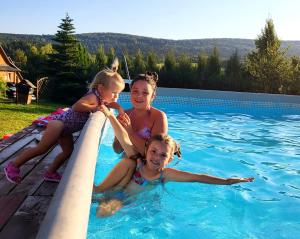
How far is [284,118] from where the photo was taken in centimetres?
1216

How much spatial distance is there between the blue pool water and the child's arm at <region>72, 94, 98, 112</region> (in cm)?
98

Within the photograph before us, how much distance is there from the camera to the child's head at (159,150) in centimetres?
326

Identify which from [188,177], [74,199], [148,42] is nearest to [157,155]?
[188,177]

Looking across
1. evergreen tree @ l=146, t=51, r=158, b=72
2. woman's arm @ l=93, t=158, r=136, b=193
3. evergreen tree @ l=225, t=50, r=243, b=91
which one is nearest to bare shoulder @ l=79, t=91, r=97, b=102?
woman's arm @ l=93, t=158, r=136, b=193

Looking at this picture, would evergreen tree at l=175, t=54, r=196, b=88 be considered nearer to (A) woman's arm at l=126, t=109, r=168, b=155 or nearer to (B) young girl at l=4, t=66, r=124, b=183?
(A) woman's arm at l=126, t=109, r=168, b=155

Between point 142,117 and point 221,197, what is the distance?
1372 millimetres

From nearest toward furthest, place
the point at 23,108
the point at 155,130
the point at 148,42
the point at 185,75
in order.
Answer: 1. the point at 155,130
2. the point at 23,108
3. the point at 185,75
4. the point at 148,42

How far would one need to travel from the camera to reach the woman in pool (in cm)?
401

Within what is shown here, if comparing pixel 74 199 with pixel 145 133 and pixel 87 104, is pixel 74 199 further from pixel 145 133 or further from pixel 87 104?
pixel 145 133

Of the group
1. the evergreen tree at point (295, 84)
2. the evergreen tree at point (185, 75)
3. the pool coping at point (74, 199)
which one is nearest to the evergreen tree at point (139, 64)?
the evergreen tree at point (185, 75)

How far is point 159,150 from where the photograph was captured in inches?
129

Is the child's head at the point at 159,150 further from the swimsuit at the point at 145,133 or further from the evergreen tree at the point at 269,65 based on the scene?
the evergreen tree at the point at 269,65

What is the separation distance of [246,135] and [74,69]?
916 centimetres

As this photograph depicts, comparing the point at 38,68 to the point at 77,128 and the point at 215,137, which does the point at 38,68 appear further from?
the point at 77,128
